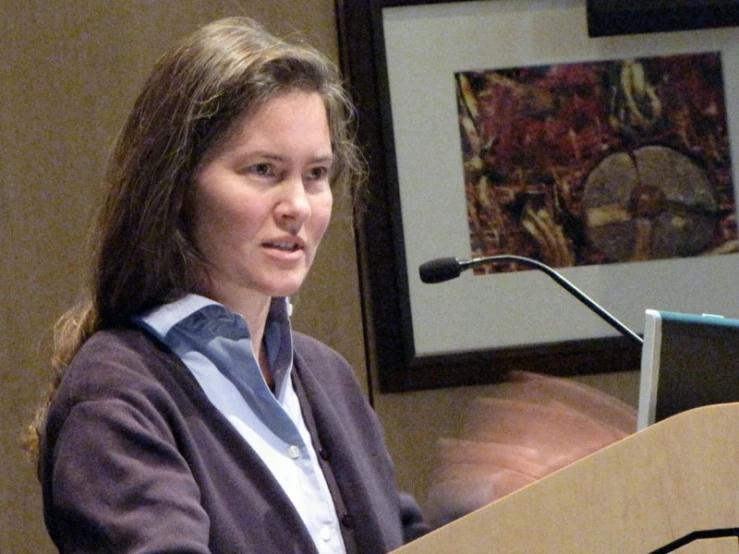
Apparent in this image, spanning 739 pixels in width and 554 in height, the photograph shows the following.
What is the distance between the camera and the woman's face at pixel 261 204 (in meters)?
1.27

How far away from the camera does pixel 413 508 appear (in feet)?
4.97

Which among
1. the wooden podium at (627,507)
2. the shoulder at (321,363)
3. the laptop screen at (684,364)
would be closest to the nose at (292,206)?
the shoulder at (321,363)

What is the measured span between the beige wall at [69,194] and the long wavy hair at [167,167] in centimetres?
89

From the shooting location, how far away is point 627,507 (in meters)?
0.77

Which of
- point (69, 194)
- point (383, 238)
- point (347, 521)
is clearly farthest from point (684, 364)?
point (69, 194)

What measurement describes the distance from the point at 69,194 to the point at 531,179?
92cm

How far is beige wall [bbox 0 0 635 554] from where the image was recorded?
7.15ft

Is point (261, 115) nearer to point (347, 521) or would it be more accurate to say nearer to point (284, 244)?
point (284, 244)

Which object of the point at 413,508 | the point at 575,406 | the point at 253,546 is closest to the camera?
the point at 253,546

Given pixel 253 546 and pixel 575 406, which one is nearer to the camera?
pixel 253 546

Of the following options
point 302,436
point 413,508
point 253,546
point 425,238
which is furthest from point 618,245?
point 253,546

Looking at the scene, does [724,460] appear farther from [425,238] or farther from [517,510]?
[425,238]

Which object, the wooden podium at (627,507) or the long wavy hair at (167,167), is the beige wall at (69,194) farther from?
the wooden podium at (627,507)

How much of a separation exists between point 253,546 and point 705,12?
1.64m
